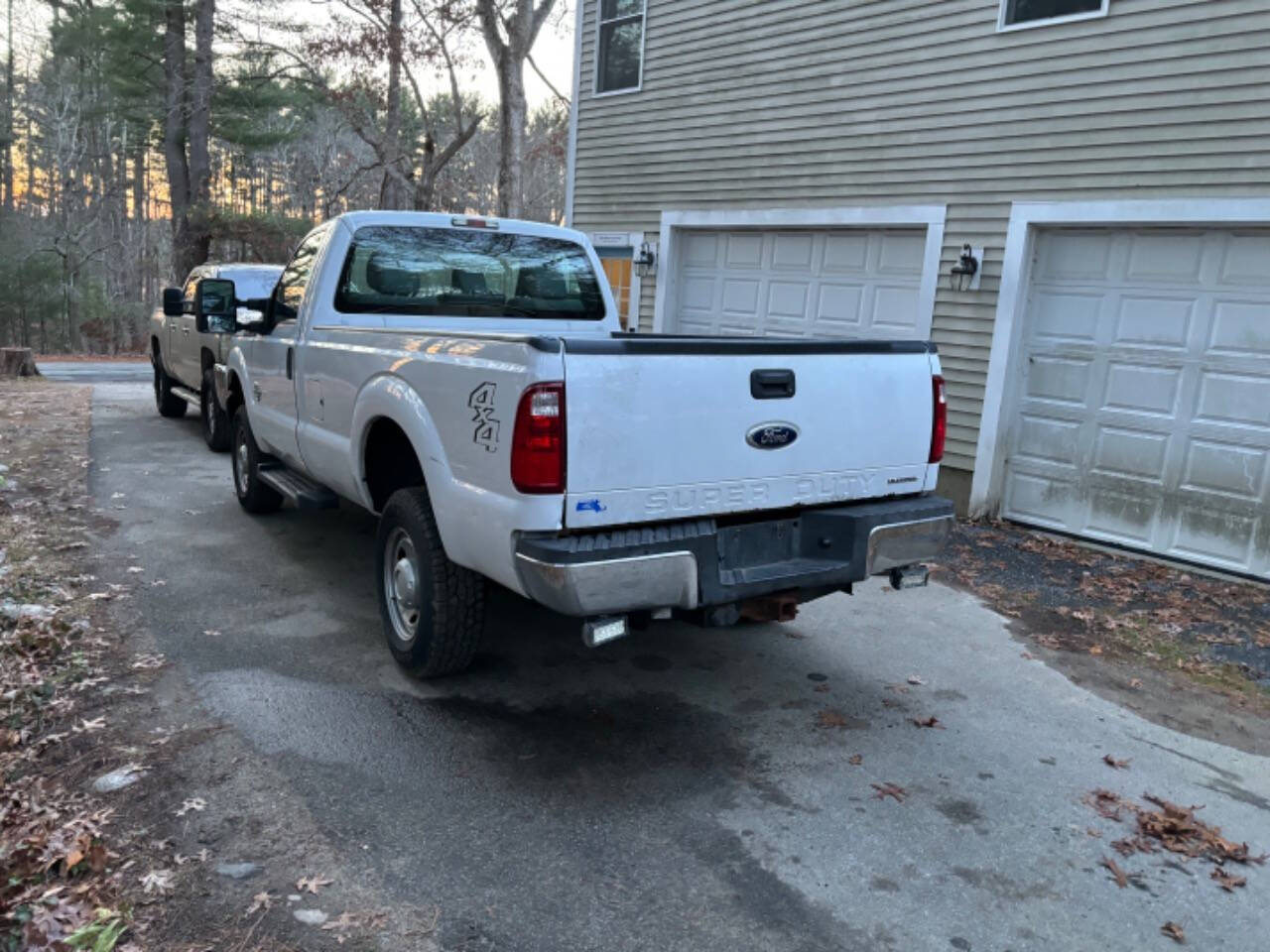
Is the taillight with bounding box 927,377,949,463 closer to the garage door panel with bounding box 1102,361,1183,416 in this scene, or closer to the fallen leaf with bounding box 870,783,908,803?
the fallen leaf with bounding box 870,783,908,803

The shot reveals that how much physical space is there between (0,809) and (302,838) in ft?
3.24

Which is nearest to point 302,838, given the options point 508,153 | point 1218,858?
point 1218,858

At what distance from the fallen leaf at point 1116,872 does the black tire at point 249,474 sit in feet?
18.1

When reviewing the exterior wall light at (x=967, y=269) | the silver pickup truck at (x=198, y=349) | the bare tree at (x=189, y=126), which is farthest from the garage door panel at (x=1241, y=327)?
the bare tree at (x=189, y=126)

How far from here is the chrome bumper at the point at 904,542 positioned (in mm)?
3783

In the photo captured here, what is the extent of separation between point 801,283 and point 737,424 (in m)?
6.22

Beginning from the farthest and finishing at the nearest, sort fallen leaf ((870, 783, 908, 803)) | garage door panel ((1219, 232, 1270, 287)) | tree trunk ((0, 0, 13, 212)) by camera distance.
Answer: tree trunk ((0, 0, 13, 212)), garage door panel ((1219, 232, 1270, 287)), fallen leaf ((870, 783, 908, 803))

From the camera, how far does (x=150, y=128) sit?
29250mm

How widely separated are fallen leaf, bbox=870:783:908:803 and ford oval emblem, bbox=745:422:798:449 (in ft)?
4.38

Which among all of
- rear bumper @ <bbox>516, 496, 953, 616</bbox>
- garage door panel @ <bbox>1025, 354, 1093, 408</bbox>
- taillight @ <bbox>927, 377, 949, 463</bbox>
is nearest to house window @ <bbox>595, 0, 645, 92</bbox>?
garage door panel @ <bbox>1025, 354, 1093, 408</bbox>

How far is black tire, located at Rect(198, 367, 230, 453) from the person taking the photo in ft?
29.5

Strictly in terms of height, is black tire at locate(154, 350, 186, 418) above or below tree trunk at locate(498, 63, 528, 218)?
below

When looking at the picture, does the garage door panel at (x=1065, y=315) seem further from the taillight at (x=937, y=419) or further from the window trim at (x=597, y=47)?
the window trim at (x=597, y=47)

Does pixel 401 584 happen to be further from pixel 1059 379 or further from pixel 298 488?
pixel 1059 379
